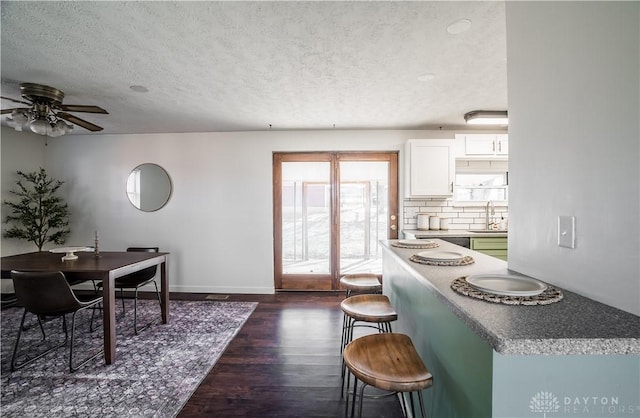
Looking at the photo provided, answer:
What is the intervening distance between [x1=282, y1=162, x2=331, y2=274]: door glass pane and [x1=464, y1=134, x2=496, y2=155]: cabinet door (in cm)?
193

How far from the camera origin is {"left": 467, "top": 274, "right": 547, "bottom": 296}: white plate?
95cm

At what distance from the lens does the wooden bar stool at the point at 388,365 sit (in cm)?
102

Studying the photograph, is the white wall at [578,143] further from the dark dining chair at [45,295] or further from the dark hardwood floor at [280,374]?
the dark dining chair at [45,295]

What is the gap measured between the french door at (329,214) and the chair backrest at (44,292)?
7.80 feet

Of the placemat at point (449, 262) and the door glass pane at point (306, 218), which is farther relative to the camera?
the door glass pane at point (306, 218)

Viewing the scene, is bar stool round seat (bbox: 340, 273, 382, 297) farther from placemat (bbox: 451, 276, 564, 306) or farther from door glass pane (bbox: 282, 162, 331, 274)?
door glass pane (bbox: 282, 162, 331, 274)

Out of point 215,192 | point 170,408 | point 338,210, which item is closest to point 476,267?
point 170,408

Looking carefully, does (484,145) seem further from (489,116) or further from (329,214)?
(329,214)

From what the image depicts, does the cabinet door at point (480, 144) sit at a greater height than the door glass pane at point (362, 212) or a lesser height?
greater

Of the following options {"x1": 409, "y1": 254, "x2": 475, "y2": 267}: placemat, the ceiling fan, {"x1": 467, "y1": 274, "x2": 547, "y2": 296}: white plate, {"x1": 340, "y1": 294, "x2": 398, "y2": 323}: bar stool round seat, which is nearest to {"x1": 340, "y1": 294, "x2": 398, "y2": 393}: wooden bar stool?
{"x1": 340, "y1": 294, "x2": 398, "y2": 323}: bar stool round seat

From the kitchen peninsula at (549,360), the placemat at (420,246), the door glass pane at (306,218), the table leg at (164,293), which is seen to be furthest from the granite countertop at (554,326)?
the door glass pane at (306,218)

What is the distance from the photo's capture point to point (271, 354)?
95.0 inches

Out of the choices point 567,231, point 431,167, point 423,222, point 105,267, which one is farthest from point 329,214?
point 567,231

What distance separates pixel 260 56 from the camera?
6.77 ft
